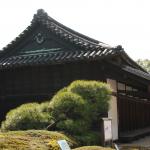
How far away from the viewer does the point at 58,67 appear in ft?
55.6

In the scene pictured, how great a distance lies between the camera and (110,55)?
14.8m

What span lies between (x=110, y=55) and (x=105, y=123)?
188 inches

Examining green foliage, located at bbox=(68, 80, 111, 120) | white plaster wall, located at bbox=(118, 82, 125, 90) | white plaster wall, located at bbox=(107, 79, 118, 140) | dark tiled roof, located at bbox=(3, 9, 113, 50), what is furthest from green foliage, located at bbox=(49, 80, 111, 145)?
white plaster wall, located at bbox=(118, 82, 125, 90)

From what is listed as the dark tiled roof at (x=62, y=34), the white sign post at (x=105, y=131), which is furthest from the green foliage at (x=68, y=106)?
the dark tiled roof at (x=62, y=34)

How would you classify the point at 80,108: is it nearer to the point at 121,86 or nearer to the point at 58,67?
the point at 58,67

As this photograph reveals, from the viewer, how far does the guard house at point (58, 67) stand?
1587 centimetres

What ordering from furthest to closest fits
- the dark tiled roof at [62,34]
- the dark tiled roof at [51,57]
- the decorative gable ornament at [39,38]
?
the decorative gable ornament at [39,38], the dark tiled roof at [62,34], the dark tiled roof at [51,57]

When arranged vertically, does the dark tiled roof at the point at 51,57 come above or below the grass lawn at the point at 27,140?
above

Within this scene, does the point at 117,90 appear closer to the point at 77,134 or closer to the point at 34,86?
the point at 34,86

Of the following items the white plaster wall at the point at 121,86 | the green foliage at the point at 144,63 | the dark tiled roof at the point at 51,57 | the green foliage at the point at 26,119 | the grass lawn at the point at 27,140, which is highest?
the green foliage at the point at 144,63

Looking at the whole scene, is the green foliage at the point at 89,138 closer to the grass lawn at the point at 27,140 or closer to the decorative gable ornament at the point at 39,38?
the grass lawn at the point at 27,140

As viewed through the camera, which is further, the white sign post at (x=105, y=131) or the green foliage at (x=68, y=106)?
the green foliage at (x=68, y=106)

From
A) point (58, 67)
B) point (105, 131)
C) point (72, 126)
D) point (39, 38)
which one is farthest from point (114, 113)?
point (105, 131)

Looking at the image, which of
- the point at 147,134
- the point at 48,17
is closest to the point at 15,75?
the point at 48,17
